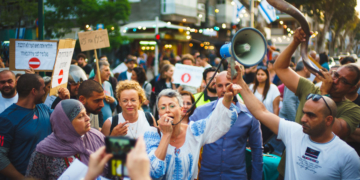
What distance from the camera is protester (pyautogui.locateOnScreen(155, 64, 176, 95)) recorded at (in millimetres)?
6599

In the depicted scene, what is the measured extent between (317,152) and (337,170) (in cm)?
19

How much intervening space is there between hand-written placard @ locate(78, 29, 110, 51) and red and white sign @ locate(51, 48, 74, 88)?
0.56 meters

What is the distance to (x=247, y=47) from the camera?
2.45 meters

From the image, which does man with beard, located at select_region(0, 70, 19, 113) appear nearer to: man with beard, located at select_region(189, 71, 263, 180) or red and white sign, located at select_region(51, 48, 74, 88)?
red and white sign, located at select_region(51, 48, 74, 88)

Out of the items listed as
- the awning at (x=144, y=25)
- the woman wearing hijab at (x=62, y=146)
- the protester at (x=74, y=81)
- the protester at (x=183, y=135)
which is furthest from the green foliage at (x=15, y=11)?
the awning at (x=144, y=25)

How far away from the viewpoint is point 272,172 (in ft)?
12.0

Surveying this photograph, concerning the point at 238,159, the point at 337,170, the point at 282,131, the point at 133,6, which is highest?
the point at 133,6

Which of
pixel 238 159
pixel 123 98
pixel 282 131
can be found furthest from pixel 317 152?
pixel 123 98

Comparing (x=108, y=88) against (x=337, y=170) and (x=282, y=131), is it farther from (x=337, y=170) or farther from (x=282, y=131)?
(x=337, y=170)

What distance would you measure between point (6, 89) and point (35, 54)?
2.53ft

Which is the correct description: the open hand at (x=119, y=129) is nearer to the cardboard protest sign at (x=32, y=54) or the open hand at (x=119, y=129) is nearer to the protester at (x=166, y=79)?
the cardboard protest sign at (x=32, y=54)

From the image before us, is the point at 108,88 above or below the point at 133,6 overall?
below

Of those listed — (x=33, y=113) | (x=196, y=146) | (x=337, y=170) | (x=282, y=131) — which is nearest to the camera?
(x=337, y=170)

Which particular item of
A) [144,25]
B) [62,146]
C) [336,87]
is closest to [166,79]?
[336,87]
